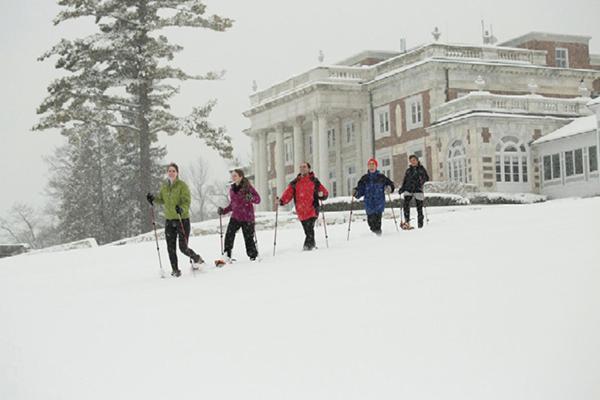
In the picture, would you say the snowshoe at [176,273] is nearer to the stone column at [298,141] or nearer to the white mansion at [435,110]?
the white mansion at [435,110]

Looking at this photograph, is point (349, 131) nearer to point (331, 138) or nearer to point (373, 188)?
point (331, 138)

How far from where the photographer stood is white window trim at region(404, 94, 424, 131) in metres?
46.5

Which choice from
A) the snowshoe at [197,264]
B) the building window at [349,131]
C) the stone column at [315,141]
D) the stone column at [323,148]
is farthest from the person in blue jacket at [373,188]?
the building window at [349,131]

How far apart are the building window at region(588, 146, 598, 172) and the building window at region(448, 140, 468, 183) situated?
5601 millimetres

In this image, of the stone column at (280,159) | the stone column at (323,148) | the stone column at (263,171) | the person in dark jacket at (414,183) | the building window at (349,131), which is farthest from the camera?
the stone column at (263,171)

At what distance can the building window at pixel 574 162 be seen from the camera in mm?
39375

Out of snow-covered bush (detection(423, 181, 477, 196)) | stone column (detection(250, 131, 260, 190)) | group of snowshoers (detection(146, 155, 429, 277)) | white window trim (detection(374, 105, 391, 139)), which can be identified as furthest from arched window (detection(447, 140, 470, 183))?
group of snowshoers (detection(146, 155, 429, 277))

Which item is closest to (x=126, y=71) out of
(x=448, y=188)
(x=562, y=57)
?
(x=448, y=188)

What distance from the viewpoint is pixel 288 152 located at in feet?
203

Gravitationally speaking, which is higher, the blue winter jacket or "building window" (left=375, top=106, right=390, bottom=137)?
"building window" (left=375, top=106, right=390, bottom=137)

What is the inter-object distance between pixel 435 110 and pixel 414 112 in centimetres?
344

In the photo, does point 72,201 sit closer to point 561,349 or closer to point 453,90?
point 453,90

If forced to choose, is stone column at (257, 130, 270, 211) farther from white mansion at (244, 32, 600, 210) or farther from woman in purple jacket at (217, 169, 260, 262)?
woman in purple jacket at (217, 169, 260, 262)

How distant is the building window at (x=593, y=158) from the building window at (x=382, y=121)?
45.9ft
